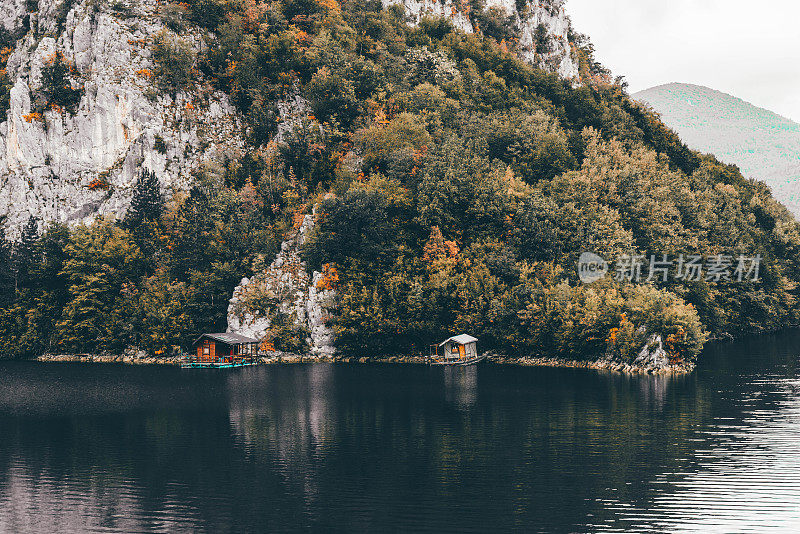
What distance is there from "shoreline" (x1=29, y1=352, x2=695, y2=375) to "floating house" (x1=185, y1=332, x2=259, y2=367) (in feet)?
7.81

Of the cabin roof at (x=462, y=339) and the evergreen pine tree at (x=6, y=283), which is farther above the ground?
the evergreen pine tree at (x=6, y=283)

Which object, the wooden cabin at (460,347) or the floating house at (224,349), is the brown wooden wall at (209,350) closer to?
the floating house at (224,349)

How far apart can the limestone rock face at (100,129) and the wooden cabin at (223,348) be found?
1428 inches

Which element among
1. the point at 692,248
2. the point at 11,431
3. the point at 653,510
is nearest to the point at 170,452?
the point at 11,431

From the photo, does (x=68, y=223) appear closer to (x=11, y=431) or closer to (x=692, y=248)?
(x=11, y=431)

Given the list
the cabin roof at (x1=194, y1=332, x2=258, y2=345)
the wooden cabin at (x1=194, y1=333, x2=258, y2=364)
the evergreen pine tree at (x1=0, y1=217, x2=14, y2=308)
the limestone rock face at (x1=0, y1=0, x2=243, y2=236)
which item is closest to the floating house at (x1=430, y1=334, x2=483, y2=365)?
the cabin roof at (x1=194, y1=332, x2=258, y2=345)

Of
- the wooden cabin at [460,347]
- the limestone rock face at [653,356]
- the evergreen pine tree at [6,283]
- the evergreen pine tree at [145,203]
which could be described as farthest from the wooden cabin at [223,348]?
the limestone rock face at [653,356]

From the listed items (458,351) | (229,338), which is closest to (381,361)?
(458,351)

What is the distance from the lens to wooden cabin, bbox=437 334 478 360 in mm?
98125

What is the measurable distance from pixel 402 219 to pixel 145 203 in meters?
45.6

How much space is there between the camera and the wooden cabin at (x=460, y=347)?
98.1m

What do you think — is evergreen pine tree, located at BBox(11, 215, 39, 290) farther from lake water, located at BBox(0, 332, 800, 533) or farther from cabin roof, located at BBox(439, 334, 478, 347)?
cabin roof, located at BBox(439, 334, 478, 347)

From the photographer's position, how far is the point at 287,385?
261 ft

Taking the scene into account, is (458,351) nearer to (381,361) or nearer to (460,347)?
(460,347)
